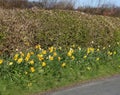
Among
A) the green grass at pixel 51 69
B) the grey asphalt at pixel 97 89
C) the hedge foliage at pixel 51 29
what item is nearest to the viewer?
the green grass at pixel 51 69

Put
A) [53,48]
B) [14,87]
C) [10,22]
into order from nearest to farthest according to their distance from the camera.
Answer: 1. [14,87]
2. [10,22]
3. [53,48]

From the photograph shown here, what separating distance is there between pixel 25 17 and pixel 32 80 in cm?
208

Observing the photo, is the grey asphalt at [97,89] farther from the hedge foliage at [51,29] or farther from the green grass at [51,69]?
the hedge foliage at [51,29]

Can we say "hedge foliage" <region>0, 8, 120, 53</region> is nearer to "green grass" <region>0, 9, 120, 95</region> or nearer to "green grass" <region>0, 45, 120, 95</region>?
"green grass" <region>0, 9, 120, 95</region>

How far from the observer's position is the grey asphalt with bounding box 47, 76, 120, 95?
26.8 feet

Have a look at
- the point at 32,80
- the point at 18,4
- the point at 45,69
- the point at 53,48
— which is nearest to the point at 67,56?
the point at 53,48

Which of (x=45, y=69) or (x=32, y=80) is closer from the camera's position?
(x=32, y=80)

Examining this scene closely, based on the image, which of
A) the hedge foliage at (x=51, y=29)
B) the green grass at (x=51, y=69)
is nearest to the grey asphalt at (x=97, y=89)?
the green grass at (x=51, y=69)

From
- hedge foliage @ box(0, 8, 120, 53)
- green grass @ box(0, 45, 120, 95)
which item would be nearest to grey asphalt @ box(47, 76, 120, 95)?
green grass @ box(0, 45, 120, 95)

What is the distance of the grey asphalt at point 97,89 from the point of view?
816 cm

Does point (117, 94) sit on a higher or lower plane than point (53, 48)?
lower

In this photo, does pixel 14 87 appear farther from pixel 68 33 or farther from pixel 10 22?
pixel 68 33

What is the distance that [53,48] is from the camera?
9.96m

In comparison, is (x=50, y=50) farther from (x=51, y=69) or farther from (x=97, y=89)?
(x=97, y=89)
